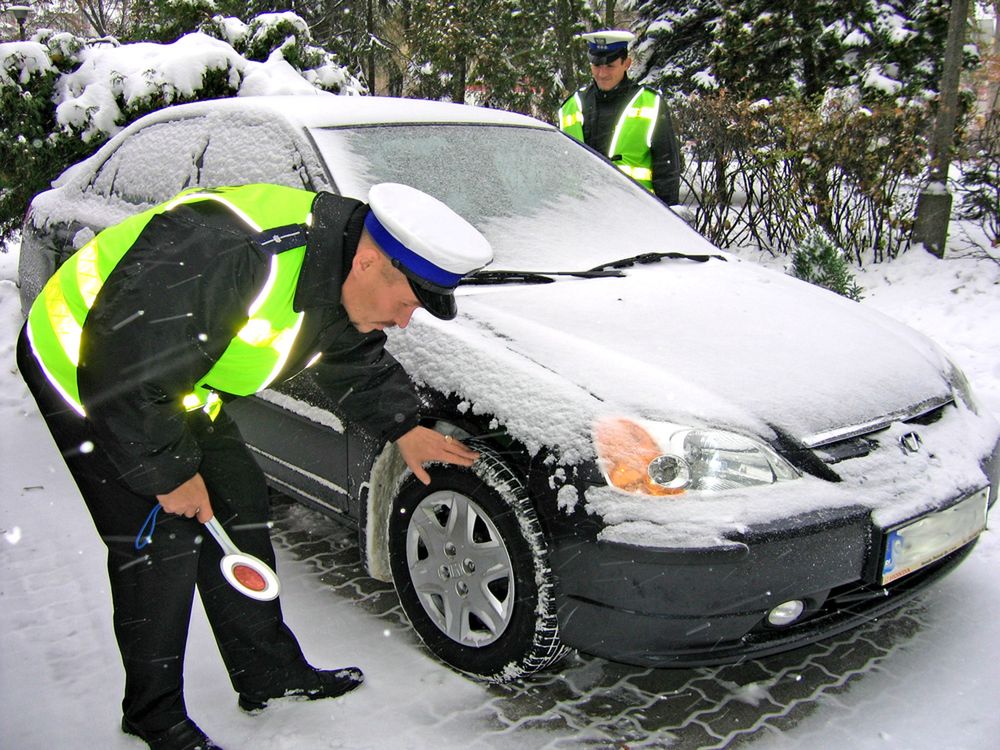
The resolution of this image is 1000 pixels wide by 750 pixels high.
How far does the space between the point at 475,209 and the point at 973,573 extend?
207 centimetres

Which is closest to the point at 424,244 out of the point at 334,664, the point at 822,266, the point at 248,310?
the point at 248,310

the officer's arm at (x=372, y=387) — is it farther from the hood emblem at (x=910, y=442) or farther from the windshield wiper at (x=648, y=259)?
the hood emblem at (x=910, y=442)

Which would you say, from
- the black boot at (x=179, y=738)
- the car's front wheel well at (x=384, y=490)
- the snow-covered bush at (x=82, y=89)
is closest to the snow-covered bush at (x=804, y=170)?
the snow-covered bush at (x=82, y=89)

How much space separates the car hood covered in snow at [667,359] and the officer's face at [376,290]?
1.57ft

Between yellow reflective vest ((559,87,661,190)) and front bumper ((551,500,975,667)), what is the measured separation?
122 inches

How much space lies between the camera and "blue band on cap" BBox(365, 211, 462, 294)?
172cm

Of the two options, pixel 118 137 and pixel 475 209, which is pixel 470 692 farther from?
pixel 118 137

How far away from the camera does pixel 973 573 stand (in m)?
2.97

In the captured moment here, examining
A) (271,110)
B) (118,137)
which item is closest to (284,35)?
(118,137)

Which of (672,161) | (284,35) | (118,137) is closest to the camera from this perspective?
(118,137)

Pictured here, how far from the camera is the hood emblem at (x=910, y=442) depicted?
2.29 metres

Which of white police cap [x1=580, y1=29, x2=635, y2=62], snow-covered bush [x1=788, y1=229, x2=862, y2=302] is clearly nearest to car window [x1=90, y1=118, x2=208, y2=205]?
white police cap [x1=580, y1=29, x2=635, y2=62]

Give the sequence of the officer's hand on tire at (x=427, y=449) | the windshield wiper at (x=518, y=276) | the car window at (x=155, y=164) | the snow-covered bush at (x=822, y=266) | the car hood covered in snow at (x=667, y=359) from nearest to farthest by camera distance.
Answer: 1. the car hood covered in snow at (x=667, y=359)
2. the officer's hand on tire at (x=427, y=449)
3. the windshield wiper at (x=518, y=276)
4. the car window at (x=155, y=164)
5. the snow-covered bush at (x=822, y=266)

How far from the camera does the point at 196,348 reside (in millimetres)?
1669
